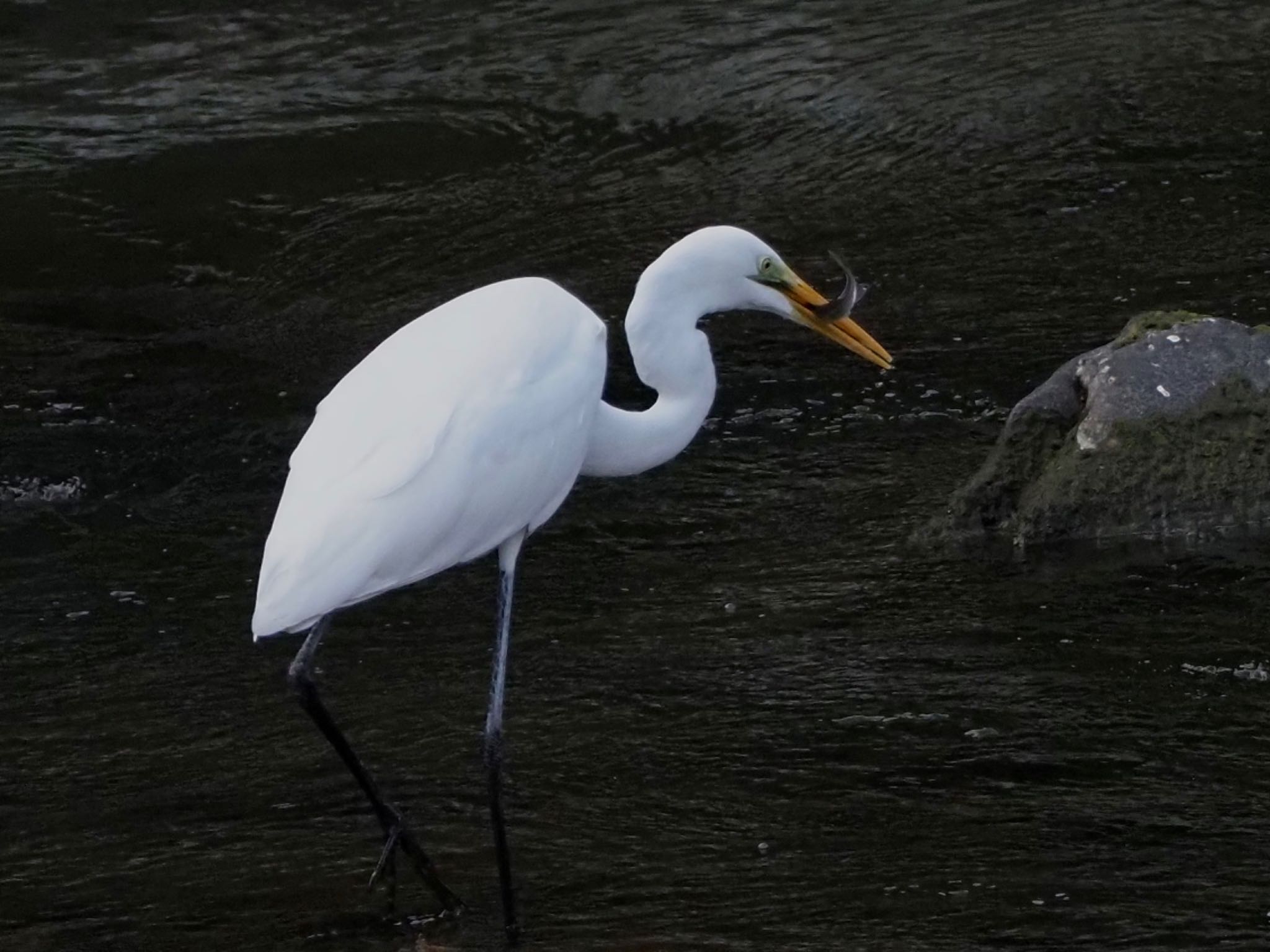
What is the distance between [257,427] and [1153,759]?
3.65 metres

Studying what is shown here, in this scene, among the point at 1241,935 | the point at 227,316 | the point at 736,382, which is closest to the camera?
the point at 1241,935

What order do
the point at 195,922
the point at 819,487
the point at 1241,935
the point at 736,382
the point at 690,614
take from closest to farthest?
the point at 1241,935 < the point at 195,922 < the point at 690,614 < the point at 819,487 < the point at 736,382

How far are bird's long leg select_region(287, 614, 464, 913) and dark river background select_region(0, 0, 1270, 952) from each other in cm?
10

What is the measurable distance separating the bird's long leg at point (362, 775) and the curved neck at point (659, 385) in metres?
0.90

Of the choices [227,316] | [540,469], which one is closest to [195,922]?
[540,469]

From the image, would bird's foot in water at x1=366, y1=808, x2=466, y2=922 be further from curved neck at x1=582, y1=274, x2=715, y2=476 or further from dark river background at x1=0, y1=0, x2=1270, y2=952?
curved neck at x1=582, y1=274, x2=715, y2=476

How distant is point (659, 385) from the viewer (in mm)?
4824

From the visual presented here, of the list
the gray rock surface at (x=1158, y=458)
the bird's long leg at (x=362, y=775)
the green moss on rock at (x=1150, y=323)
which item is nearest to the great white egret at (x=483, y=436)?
the bird's long leg at (x=362, y=775)

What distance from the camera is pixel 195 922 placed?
160 inches

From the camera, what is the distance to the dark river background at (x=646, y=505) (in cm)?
415

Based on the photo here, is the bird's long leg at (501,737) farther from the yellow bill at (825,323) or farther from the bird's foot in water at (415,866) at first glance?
the yellow bill at (825,323)

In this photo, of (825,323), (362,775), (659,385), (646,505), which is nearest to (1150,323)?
(825,323)

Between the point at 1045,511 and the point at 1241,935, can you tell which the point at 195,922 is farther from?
the point at 1045,511

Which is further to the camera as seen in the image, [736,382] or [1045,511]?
[736,382]
